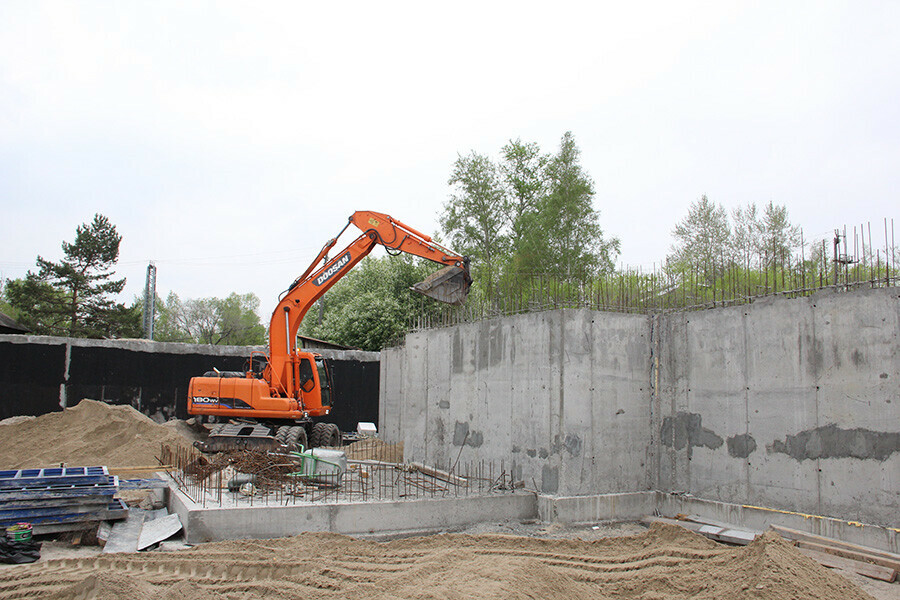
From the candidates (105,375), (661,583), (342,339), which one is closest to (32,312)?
(342,339)

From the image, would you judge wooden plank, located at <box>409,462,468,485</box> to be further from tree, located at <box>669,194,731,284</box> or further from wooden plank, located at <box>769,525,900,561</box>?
tree, located at <box>669,194,731,284</box>

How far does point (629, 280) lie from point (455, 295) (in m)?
3.66

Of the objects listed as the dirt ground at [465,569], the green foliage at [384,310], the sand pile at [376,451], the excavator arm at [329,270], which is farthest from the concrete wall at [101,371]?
the dirt ground at [465,569]

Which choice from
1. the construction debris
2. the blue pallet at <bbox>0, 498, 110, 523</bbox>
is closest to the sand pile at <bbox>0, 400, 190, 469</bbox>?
the blue pallet at <bbox>0, 498, 110, 523</bbox>

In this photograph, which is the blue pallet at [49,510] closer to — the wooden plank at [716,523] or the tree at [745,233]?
the wooden plank at [716,523]

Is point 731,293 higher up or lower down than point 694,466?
higher up

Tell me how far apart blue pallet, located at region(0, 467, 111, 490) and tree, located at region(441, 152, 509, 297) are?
78.4 ft

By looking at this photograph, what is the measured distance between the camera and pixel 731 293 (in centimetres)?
871

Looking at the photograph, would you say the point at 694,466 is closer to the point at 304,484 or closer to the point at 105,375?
the point at 304,484

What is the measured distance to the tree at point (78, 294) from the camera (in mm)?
32312

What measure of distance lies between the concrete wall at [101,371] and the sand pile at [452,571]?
463 inches

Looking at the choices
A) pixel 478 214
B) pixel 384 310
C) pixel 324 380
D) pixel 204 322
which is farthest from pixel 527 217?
pixel 204 322

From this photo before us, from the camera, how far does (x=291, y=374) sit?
14.3 meters

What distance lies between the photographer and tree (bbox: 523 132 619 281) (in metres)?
28.5
